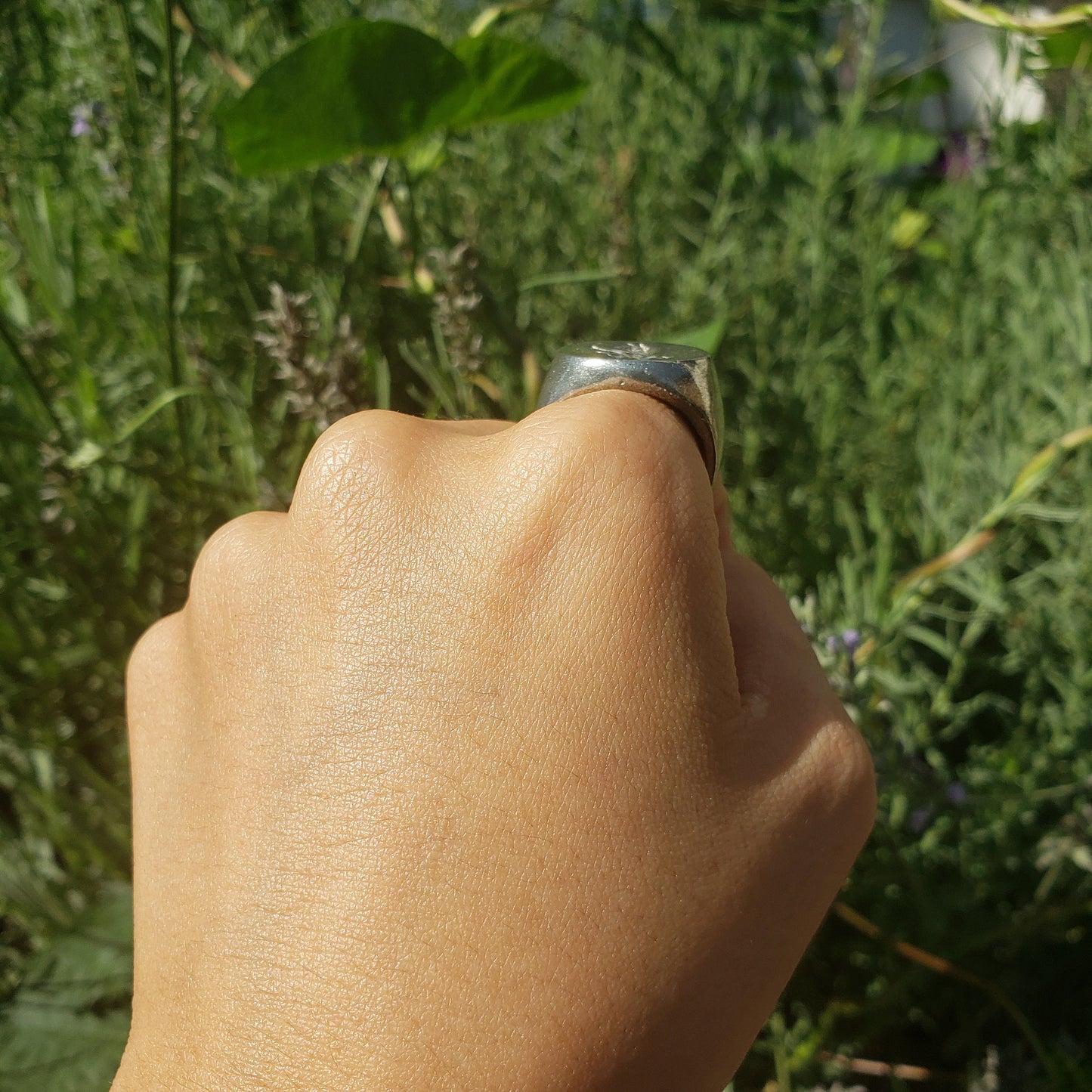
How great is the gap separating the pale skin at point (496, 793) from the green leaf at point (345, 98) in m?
0.37

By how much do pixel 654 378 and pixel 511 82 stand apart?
47 cm

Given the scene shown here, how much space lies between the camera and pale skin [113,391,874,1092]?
402 millimetres

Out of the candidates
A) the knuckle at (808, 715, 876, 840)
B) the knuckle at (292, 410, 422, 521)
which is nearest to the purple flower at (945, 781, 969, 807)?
the knuckle at (808, 715, 876, 840)

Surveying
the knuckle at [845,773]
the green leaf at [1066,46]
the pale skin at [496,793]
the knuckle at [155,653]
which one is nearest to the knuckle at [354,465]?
the pale skin at [496,793]

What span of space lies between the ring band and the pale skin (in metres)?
0.02

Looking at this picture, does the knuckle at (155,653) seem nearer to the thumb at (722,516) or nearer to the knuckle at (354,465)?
the knuckle at (354,465)

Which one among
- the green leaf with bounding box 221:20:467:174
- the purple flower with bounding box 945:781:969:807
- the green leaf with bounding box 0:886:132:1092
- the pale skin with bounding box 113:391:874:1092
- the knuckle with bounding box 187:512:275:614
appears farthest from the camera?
the green leaf with bounding box 0:886:132:1092

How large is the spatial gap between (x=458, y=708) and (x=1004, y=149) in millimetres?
1318

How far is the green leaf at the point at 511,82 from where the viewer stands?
771mm

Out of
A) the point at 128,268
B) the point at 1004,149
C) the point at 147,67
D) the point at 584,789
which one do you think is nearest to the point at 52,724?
the point at 128,268

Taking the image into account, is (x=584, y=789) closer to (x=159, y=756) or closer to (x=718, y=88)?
(x=159, y=756)

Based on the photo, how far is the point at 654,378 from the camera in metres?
0.49

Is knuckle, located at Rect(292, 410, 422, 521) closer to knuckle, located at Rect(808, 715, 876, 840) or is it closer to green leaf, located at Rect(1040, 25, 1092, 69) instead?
knuckle, located at Rect(808, 715, 876, 840)

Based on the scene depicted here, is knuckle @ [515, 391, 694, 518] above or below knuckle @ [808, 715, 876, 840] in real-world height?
above
